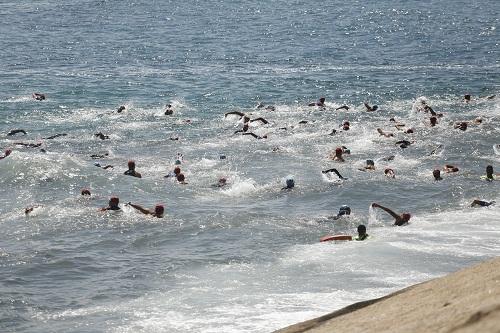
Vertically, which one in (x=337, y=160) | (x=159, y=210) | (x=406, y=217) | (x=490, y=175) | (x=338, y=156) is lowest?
(x=406, y=217)

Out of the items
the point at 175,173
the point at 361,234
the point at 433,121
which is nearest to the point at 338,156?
the point at 175,173

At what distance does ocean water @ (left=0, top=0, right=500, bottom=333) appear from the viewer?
536 inches

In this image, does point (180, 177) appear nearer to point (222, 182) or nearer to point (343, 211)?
point (222, 182)

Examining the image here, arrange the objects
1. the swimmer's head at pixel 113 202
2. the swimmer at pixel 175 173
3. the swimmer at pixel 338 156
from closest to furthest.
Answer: the swimmer's head at pixel 113 202 < the swimmer at pixel 175 173 < the swimmer at pixel 338 156

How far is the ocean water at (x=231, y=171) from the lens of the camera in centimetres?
1361

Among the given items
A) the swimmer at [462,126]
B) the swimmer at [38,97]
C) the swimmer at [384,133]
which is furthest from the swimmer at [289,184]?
the swimmer at [38,97]

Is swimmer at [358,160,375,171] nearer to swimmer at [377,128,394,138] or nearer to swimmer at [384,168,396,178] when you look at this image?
swimmer at [384,168,396,178]

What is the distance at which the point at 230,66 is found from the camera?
4788 centimetres

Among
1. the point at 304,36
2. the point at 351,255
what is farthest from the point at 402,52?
the point at 351,255

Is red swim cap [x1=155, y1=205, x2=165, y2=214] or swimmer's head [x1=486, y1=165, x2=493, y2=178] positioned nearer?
red swim cap [x1=155, y1=205, x2=165, y2=214]

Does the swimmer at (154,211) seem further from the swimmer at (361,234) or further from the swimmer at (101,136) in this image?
the swimmer at (101,136)

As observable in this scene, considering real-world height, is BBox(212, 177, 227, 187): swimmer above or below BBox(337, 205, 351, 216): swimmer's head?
above

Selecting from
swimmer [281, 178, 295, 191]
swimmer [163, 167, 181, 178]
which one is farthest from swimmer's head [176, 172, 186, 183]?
swimmer [281, 178, 295, 191]

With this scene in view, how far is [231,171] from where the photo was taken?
24.7 meters
